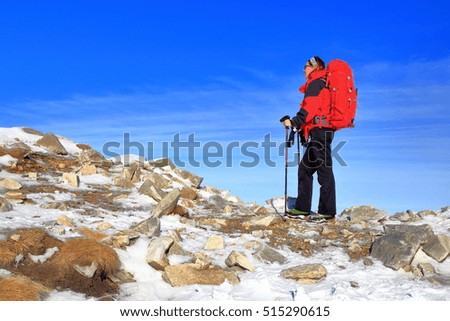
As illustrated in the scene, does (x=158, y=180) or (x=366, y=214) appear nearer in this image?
(x=366, y=214)

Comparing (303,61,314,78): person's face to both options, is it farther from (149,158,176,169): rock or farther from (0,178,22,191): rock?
(149,158,176,169): rock

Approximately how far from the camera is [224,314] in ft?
16.3

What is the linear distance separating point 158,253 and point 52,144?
11597mm

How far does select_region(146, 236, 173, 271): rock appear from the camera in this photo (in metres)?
6.21

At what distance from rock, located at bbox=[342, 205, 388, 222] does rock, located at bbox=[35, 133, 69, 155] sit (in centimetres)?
1072

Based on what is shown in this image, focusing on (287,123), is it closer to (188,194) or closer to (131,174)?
(188,194)

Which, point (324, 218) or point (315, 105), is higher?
point (315, 105)

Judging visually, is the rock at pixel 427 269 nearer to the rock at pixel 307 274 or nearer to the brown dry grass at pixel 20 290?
the rock at pixel 307 274

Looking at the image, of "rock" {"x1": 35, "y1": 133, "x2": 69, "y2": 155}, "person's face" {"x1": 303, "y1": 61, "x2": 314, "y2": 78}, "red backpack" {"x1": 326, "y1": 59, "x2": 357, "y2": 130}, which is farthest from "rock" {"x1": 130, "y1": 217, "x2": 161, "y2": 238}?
"rock" {"x1": 35, "y1": 133, "x2": 69, "y2": 155}

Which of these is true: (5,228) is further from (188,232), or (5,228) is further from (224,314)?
(224,314)

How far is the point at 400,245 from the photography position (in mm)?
6914

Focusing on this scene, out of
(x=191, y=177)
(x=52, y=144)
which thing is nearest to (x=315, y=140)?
(x=191, y=177)

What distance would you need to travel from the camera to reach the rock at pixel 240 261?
6.52m

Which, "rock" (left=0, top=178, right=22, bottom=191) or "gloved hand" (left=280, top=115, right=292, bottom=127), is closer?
"rock" (left=0, top=178, right=22, bottom=191)
